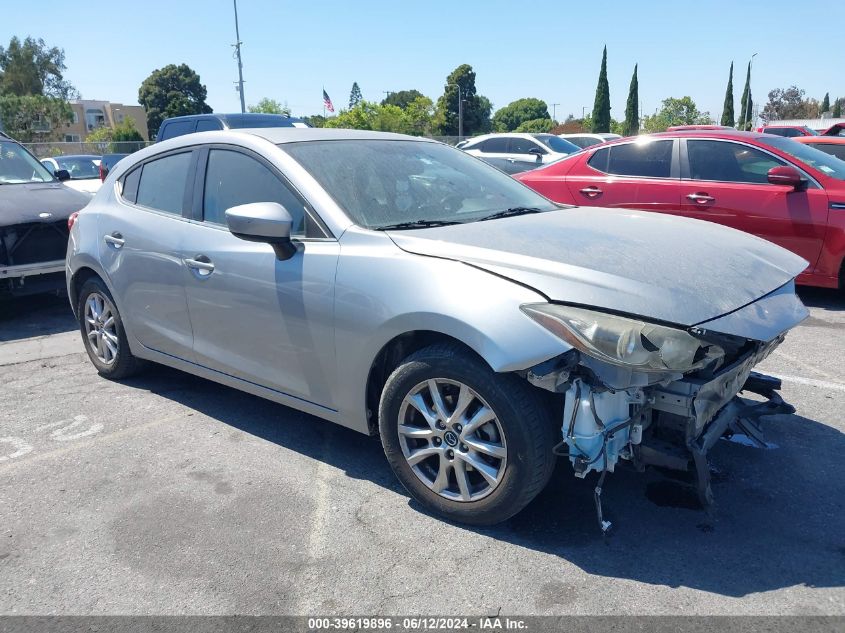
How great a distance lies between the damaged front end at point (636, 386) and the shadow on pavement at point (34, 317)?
569 centimetres

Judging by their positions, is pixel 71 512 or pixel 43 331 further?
pixel 43 331

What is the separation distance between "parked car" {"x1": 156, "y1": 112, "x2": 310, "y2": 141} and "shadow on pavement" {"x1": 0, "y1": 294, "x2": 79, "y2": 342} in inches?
159

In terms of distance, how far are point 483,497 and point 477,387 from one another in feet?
1.59

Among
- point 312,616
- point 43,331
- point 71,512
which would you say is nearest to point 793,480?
point 312,616

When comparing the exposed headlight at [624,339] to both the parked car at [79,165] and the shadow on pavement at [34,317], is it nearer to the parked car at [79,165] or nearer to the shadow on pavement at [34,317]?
the shadow on pavement at [34,317]

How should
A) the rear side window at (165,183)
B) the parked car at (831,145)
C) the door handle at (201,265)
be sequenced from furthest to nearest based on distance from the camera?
the parked car at (831,145) → the rear side window at (165,183) → the door handle at (201,265)

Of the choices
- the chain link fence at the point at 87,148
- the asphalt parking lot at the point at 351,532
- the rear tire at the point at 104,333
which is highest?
the chain link fence at the point at 87,148

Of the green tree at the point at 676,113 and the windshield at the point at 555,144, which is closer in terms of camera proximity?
the windshield at the point at 555,144

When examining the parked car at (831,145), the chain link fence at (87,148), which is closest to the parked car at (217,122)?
the parked car at (831,145)

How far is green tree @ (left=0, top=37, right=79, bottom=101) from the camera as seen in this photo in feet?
227

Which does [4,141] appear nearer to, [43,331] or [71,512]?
[43,331]

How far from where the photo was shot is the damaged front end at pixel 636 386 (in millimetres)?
2543

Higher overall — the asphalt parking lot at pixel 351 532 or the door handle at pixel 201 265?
the door handle at pixel 201 265

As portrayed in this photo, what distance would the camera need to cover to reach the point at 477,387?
276cm
